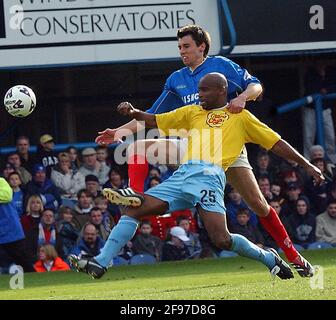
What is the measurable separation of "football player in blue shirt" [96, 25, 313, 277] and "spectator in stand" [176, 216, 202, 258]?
410 cm

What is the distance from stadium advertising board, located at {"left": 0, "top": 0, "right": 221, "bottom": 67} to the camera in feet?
51.4

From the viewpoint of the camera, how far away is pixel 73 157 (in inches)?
635

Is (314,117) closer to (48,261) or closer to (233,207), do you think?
(233,207)

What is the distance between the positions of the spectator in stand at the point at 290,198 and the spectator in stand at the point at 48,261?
3.25 meters

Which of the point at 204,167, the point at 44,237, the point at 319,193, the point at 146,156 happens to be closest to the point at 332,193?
the point at 319,193

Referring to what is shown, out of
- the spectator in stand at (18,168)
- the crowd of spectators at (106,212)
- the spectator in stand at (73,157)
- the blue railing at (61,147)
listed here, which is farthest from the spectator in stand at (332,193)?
the spectator in stand at (18,168)

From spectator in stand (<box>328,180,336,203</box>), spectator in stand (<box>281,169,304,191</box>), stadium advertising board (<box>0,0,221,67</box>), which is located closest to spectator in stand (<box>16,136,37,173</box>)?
stadium advertising board (<box>0,0,221,67</box>)

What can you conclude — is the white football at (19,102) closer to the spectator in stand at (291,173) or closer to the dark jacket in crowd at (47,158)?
the dark jacket in crowd at (47,158)

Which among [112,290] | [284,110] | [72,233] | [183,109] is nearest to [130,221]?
[183,109]

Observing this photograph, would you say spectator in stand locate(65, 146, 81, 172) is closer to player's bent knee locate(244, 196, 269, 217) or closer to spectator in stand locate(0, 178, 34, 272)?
spectator in stand locate(0, 178, 34, 272)

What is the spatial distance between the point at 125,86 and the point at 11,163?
322 centimetres

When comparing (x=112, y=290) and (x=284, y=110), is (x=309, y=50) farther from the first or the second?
(x=112, y=290)

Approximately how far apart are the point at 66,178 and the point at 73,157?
0.33 metres

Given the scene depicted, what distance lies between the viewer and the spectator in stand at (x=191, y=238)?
608 inches
